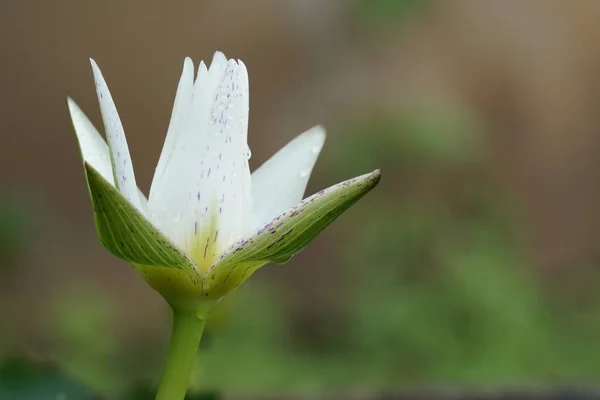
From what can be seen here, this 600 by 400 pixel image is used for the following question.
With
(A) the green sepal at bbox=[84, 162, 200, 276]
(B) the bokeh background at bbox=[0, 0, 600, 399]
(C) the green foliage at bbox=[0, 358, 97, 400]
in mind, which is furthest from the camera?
(B) the bokeh background at bbox=[0, 0, 600, 399]

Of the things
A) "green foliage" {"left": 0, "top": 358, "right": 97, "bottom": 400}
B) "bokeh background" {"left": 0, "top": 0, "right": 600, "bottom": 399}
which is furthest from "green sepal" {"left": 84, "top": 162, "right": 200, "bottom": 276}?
"bokeh background" {"left": 0, "top": 0, "right": 600, "bottom": 399}

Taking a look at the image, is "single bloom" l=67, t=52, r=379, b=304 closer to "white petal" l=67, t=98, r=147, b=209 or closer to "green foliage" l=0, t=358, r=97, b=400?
"white petal" l=67, t=98, r=147, b=209

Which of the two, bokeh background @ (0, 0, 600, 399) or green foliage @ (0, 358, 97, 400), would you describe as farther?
bokeh background @ (0, 0, 600, 399)

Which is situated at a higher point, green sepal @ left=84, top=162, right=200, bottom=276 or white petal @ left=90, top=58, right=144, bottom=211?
white petal @ left=90, top=58, right=144, bottom=211

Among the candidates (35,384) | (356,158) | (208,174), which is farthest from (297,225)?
(356,158)

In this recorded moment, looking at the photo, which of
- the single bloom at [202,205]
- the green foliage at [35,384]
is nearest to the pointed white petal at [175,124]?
the single bloom at [202,205]

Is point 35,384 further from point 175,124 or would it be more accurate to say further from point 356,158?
point 356,158

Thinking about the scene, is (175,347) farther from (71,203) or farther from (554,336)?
(71,203)
